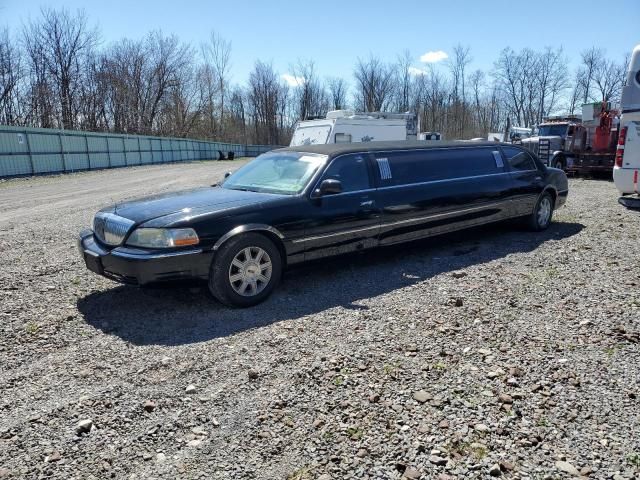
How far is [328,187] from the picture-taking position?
5082 millimetres

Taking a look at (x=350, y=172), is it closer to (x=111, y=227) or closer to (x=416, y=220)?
(x=416, y=220)

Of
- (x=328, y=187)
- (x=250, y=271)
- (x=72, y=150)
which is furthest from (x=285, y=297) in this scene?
(x=72, y=150)

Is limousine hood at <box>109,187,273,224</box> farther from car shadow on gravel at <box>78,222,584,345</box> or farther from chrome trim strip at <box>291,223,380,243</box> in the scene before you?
car shadow on gravel at <box>78,222,584,345</box>

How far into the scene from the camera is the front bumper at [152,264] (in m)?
4.21

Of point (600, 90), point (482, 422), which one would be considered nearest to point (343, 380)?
point (482, 422)

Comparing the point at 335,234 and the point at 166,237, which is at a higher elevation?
the point at 166,237

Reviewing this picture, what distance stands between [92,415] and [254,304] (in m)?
1.99

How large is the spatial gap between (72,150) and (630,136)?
26995 millimetres

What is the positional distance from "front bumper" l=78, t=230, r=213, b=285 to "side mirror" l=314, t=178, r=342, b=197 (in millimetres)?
1425

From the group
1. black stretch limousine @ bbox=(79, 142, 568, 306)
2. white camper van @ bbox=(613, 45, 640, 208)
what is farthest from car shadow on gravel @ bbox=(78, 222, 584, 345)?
white camper van @ bbox=(613, 45, 640, 208)

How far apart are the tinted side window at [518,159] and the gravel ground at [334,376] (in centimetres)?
218

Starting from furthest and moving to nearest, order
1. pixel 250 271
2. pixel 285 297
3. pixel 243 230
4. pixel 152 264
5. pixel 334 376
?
pixel 285 297
pixel 250 271
pixel 243 230
pixel 152 264
pixel 334 376

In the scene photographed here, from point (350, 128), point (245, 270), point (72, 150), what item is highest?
point (350, 128)

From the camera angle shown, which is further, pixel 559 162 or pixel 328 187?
pixel 559 162
